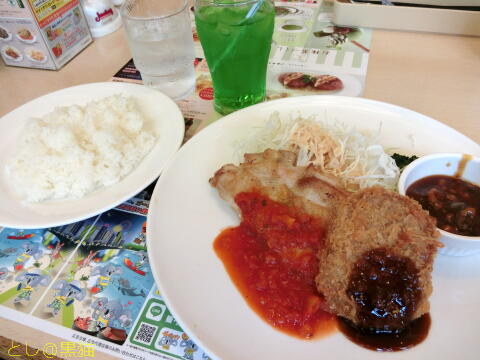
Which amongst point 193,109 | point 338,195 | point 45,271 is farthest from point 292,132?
point 45,271

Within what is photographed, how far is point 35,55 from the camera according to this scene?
106 inches

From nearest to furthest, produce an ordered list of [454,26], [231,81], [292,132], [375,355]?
[375,355] < [292,132] < [231,81] < [454,26]

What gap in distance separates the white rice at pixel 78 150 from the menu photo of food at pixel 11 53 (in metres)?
1.16

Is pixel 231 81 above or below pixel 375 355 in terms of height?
above

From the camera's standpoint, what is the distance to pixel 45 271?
1498 millimetres

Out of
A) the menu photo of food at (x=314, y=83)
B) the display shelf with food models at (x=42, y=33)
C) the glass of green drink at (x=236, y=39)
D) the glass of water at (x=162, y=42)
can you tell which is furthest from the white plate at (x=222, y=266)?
the display shelf with food models at (x=42, y=33)

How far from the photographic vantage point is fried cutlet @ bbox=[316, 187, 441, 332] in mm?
1135

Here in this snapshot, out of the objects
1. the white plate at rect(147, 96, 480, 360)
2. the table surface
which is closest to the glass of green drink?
the white plate at rect(147, 96, 480, 360)

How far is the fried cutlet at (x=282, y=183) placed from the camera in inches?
56.9

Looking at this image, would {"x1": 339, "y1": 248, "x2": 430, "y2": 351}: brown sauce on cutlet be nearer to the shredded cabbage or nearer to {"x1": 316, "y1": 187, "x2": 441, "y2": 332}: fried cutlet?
{"x1": 316, "y1": 187, "x2": 441, "y2": 332}: fried cutlet

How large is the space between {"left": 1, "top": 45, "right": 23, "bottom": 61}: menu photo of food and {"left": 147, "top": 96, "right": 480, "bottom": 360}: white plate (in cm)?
192

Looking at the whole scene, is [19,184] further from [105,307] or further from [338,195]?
[338,195]

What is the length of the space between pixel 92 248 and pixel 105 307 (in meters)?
0.31

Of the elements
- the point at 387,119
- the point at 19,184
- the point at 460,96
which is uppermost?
the point at 19,184
